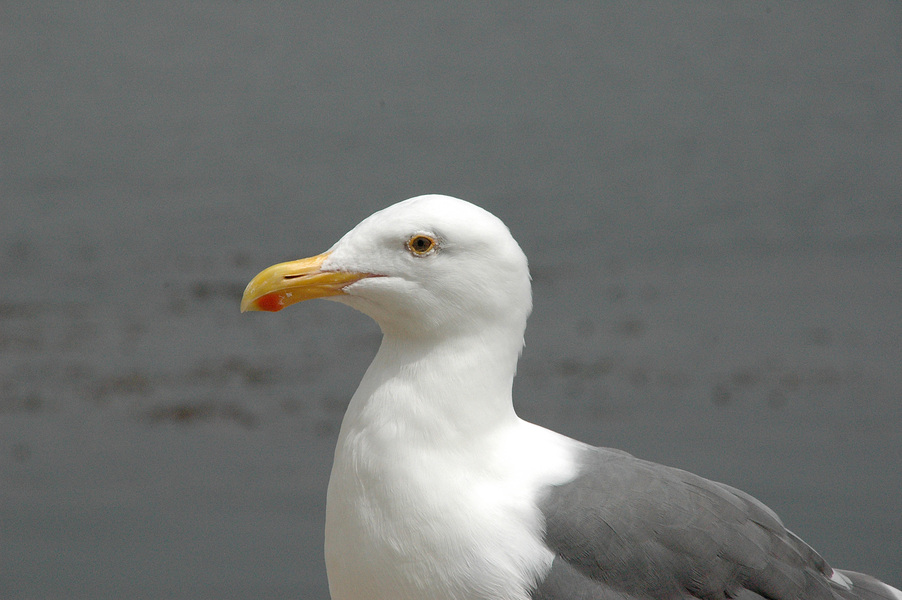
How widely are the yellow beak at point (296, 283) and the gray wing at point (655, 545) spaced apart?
56cm

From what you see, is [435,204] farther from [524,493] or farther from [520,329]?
[524,493]

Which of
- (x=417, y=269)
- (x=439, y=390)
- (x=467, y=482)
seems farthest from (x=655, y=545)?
(x=417, y=269)

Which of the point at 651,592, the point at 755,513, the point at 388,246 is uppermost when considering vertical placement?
the point at 388,246

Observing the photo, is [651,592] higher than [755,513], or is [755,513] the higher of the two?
[755,513]

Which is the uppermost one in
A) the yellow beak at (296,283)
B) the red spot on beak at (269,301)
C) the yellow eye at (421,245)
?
the yellow eye at (421,245)

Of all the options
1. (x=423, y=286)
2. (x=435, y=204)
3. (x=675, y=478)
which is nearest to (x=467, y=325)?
(x=423, y=286)

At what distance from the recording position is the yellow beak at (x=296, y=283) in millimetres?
1840

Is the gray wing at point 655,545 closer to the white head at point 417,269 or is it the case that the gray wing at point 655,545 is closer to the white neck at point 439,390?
the white neck at point 439,390

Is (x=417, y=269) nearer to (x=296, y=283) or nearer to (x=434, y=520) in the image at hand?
(x=296, y=283)

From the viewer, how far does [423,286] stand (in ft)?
6.09

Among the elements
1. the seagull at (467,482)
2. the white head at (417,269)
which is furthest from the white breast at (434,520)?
the white head at (417,269)

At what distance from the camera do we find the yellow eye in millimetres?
1847

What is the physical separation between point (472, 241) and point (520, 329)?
0.22 meters

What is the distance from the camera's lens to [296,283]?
1.84 metres
